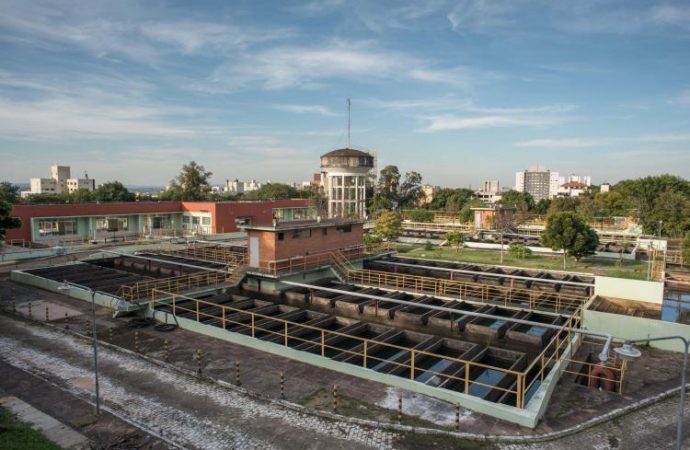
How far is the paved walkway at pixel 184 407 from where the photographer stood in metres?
10.9

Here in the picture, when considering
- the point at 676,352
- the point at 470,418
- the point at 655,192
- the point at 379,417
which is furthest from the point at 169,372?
the point at 655,192

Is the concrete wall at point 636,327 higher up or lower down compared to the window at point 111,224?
lower down

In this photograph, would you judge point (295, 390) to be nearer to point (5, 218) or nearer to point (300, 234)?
point (300, 234)

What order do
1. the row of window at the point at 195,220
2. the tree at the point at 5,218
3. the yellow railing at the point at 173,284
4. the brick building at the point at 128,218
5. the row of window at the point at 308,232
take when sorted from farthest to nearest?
the row of window at the point at 195,220 → the brick building at the point at 128,218 → the tree at the point at 5,218 → the row of window at the point at 308,232 → the yellow railing at the point at 173,284

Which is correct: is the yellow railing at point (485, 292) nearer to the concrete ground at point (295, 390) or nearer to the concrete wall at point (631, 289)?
the concrete wall at point (631, 289)

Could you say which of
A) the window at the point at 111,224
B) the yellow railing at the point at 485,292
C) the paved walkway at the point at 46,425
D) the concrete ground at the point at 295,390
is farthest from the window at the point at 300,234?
the window at the point at 111,224

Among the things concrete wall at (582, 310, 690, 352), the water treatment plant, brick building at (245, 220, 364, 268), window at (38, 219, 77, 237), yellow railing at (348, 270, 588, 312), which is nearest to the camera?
the water treatment plant

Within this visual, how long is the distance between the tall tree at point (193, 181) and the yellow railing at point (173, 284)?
52.6 metres

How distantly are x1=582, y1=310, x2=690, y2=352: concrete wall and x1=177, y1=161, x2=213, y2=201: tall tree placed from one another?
68752mm

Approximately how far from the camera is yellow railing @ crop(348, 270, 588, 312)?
23.1 meters

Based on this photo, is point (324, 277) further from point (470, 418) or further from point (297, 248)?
point (470, 418)

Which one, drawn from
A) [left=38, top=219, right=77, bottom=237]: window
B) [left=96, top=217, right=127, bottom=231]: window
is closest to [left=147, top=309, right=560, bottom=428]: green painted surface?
[left=38, top=219, right=77, bottom=237]: window

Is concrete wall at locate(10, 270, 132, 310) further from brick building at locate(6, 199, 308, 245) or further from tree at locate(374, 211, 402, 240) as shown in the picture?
tree at locate(374, 211, 402, 240)

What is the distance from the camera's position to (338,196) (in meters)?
57.5
